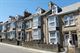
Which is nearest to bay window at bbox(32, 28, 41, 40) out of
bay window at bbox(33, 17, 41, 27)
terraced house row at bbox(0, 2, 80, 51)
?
terraced house row at bbox(0, 2, 80, 51)

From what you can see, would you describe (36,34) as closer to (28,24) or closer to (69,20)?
(28,24)

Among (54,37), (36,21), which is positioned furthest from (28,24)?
(54,37)

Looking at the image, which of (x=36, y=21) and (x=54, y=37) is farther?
(x=36, y=21)

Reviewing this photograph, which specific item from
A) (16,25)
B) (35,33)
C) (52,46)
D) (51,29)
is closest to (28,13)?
(16,25)

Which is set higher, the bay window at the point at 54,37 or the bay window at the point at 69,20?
the bay window at the point at 69,20

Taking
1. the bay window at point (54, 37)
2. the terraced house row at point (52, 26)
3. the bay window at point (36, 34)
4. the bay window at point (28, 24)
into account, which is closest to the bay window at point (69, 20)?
the terraced house row at point (52, 26)

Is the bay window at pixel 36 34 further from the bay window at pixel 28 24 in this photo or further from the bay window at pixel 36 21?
the bay window at pixel 28 24

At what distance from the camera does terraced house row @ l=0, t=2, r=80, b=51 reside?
33531mm

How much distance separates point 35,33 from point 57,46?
13.6 meters

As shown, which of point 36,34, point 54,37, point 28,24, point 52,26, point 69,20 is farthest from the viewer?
point 28,24

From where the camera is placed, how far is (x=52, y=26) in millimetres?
38469

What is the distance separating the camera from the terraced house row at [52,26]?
33.5 meters

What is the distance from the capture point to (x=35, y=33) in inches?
1747

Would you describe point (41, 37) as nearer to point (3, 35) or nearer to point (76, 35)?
point (76, 35)
